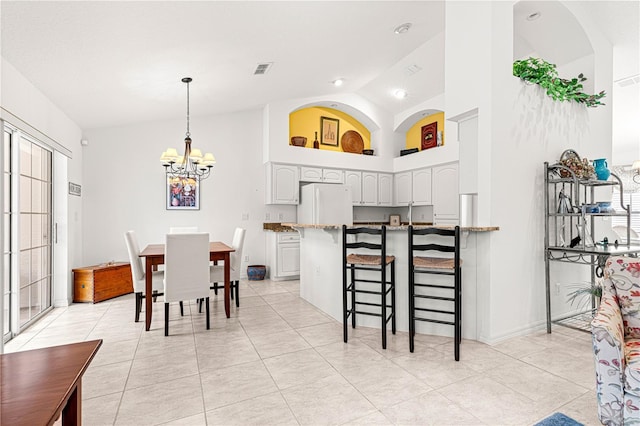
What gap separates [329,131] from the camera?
683 cm

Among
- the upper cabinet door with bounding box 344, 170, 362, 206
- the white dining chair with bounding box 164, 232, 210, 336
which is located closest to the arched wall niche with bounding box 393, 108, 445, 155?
the upper cabinet door with bounding box 344, 170, 362, 206

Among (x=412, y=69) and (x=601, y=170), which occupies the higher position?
(x=412, y=69)

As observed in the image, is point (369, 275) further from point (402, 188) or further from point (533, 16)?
point (402, 188)

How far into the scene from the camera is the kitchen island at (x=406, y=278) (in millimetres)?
3010

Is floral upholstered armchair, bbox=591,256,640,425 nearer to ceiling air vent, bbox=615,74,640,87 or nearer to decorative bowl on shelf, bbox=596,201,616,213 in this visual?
decorative bowl on shelf, bbox=596,201,616,213

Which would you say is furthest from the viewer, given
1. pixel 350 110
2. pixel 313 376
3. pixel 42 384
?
pixel 350 110

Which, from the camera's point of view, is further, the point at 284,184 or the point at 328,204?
the point at 284,184

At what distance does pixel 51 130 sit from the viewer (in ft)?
12.4

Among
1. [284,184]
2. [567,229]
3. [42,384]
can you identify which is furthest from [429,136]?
[42,384]

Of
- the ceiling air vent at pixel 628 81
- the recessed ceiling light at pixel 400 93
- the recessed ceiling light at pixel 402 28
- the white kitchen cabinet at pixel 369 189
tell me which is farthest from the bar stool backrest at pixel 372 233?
the ceiling air vent at pixel 628 81

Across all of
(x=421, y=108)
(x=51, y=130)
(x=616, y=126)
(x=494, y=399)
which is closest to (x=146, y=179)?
(x=51, y=130)

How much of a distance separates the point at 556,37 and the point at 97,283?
6.39m

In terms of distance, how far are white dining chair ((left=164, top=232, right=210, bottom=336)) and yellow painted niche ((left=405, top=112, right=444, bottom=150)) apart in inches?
200

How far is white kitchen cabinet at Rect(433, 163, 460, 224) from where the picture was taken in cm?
583
